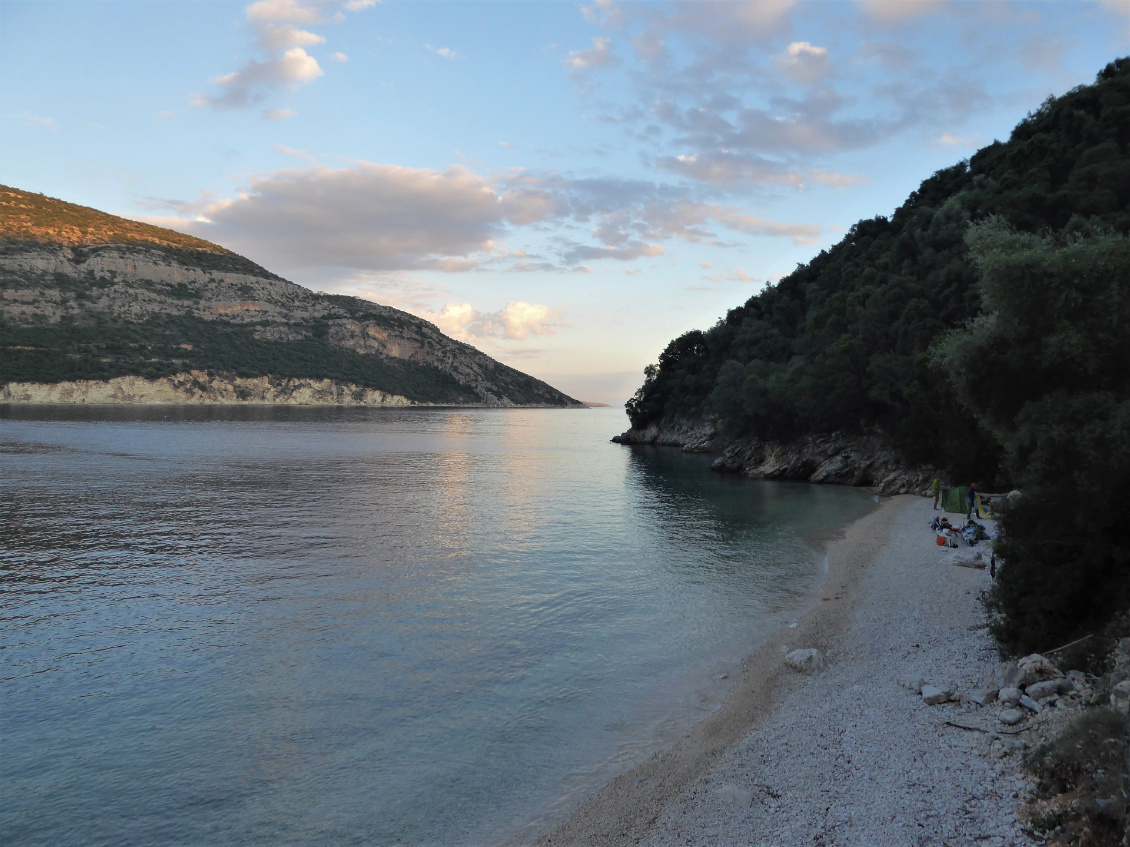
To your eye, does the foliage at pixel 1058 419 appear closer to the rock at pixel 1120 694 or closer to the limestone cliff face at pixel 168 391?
the rock at pixel 1120 694

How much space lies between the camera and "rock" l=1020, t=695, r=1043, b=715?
402 inches

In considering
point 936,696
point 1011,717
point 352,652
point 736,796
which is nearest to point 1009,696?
point 1011,717

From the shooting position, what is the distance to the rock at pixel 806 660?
15.0 meters

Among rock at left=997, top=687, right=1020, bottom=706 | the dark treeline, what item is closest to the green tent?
the dark treeline

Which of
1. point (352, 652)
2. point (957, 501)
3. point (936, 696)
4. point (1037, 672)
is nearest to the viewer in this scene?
point (1037, 672)

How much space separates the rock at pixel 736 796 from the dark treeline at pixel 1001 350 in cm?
777

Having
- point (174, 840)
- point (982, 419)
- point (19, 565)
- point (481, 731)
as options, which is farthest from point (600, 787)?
point (19, 565)

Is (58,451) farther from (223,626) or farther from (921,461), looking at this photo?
(921,461)

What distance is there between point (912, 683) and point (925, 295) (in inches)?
2165

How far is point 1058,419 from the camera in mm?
Answer: 13148

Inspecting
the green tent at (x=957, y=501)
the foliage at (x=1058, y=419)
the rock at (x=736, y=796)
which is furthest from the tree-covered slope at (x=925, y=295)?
the rock at (x=736, y=796)

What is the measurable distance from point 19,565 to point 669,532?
95.3 ft

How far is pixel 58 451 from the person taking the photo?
203 ft

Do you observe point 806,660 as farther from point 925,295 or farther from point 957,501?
point 925,295
